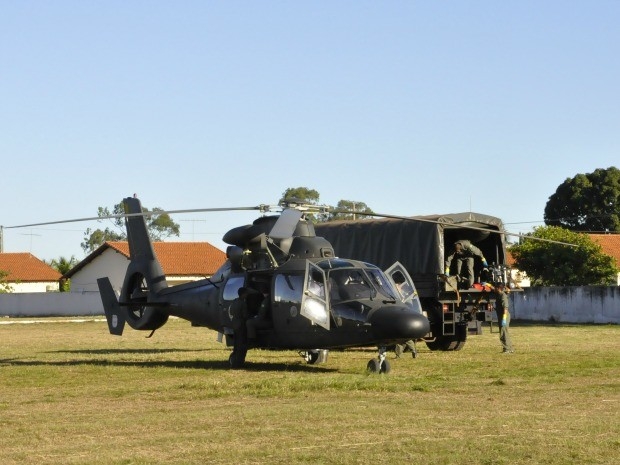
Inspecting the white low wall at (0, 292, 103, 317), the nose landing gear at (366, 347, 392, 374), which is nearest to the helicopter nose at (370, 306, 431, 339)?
the nose landing gear at (366, 347, 392, 374)

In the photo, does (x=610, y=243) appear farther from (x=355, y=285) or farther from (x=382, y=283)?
(x=355, y=285)

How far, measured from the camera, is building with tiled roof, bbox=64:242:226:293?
80.3 m

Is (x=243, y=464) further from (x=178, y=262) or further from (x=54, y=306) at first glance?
(x=178, y=262)

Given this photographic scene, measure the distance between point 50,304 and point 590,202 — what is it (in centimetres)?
4759

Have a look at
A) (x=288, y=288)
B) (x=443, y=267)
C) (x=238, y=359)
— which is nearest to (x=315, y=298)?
(x=288, y=288)

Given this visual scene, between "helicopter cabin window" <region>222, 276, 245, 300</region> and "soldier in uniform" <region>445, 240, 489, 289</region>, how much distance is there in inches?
240

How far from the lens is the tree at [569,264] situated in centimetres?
5950

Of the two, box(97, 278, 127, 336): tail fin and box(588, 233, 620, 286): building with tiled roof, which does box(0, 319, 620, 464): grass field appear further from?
box(588, 233, 620, 286): building with tiled roof

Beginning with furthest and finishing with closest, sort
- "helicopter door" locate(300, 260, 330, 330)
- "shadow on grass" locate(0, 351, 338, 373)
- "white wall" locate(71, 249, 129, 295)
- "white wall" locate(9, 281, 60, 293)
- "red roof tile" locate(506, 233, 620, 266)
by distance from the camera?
1. "white wall" locate(9, 281, 60, 293)
2. "white wall" locate(71, 249, 129, 295)
3. "red roof tile" locate(506, 233, 620, 266)
4. "shadow on grass" locate(0, 351, 338, 373)
5. "helicopter door" locate(300, 260, 330, 330)

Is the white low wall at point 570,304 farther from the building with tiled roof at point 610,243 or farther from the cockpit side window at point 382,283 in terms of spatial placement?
the cockpit side window at point 382,283

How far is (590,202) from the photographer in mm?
94250

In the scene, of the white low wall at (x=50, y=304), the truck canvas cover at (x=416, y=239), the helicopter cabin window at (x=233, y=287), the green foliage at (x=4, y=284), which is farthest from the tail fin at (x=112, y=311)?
the green foliage at (x=4, y=284)

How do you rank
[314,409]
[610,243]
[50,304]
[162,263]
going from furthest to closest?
[162,263] < [610,243] < [50,304] < [314,409]

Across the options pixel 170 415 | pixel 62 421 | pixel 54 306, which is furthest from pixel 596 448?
pixel 54 306
